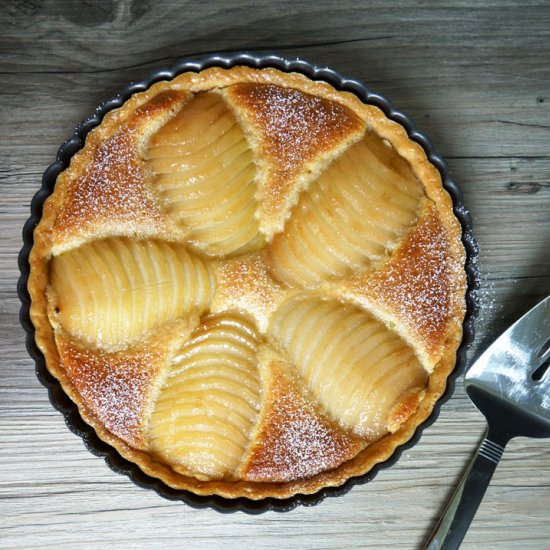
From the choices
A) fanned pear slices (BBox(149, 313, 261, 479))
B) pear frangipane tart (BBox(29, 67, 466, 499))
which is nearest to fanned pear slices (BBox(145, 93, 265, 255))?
pear frangipane tart (BBox(29, 67, 466, 499))

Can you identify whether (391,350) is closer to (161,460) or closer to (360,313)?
(360,313)

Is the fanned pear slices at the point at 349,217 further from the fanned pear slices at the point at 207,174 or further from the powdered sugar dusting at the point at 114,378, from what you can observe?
the powdered sugar dusting at the point at 114,378

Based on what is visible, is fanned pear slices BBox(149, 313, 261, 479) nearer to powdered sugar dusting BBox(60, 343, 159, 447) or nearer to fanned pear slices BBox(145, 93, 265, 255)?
powdered sugar dusting BBox(60, 343, 159, 447)

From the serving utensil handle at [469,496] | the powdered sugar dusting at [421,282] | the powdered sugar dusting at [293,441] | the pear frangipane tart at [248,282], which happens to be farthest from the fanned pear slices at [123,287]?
the serving utensil handle at [469,496]

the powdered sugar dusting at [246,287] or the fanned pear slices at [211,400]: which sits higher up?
the powdered sugar dusting at [246,287]

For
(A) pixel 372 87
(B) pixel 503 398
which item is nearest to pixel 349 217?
(A) pixel 372 87

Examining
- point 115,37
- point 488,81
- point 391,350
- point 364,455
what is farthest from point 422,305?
point 115,37
